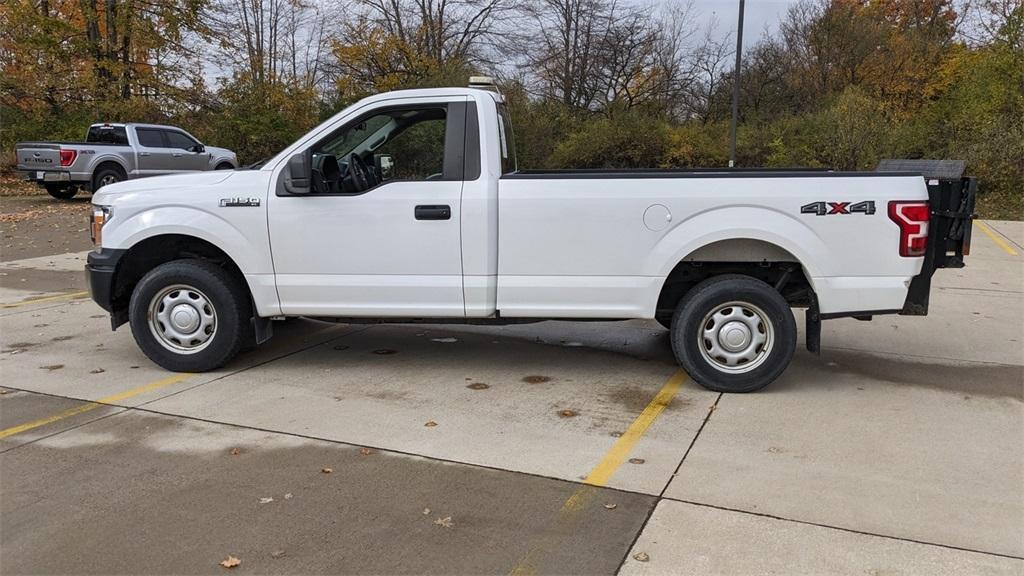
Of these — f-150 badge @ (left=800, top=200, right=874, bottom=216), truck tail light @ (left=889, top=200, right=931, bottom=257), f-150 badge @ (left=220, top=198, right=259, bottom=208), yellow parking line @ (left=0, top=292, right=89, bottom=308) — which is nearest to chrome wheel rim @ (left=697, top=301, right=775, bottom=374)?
f-150 badge @ (left=800, top=200, right=874, bottom=216)

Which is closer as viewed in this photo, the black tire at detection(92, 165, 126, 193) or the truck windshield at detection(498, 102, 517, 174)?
the truck windshield at detection(498, 102, 517, 174)

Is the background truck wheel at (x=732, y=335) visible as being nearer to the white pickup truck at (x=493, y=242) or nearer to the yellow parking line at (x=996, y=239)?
the white pickup truck at (x=493, y=242)

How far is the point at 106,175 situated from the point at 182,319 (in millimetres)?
15692

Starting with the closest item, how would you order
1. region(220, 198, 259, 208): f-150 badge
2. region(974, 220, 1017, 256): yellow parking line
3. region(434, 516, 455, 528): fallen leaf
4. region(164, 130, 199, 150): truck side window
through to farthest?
region(434, 516, 455, 528): fallen leaf
region(220, 198, 259, 208): f-150 badge
region(974, 220, 1017, 256): yellow parking line
region(164, 130, 199, 150): truck side window

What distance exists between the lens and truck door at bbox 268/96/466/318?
5.38 m

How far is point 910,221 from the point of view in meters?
4.99

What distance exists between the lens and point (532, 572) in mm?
3070

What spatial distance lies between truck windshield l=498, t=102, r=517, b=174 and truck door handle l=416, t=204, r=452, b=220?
564mm

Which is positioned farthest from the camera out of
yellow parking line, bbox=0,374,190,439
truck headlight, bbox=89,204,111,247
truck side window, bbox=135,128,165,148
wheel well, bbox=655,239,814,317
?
truck side window, bbox=135,128,165,148

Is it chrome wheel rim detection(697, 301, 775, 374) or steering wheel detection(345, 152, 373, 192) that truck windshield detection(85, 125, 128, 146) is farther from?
chrome wheel rim detection(697, 301, 775, 374)

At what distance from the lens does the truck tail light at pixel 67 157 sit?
18.3 m

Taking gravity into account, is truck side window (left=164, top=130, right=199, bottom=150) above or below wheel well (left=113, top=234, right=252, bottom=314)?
above

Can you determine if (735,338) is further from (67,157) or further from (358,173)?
(67,157)

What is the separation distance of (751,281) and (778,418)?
0.97m
